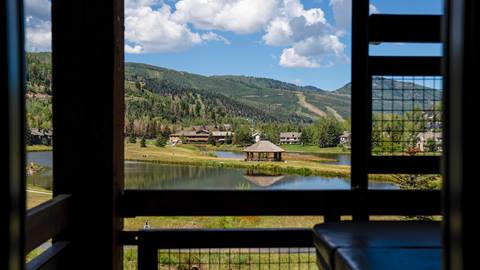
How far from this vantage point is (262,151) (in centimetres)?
249

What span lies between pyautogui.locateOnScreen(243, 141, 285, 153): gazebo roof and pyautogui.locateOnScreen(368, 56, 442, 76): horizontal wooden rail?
0.59m

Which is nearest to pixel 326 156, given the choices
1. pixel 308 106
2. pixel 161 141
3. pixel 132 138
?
pixel 308 106

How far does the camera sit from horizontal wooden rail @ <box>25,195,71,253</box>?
1.60 m

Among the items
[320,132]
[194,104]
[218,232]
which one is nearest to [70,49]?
[194,104]

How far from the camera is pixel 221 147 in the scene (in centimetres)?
250

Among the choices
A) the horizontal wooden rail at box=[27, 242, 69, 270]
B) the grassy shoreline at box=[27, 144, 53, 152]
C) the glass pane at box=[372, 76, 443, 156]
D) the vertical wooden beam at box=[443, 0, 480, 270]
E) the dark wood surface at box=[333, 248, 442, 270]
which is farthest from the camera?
the glass pane at box=[372, 76, 443, 156]

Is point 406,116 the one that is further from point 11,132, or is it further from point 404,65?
point 11,132

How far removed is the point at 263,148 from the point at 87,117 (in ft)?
2.82

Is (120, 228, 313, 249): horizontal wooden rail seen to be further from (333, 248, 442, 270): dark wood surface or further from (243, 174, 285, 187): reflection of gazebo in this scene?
(333, 248, 442, 270): dark wood surface

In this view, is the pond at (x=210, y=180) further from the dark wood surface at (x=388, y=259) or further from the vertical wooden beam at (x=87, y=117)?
the dark wood surface at (x=388, y=259)

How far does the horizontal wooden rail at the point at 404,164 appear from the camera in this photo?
95.0 inches

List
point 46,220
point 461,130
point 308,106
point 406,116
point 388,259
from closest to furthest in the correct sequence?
point 461,130 → point 388,259 → point 46,220 → point 406,116 → point 308,106

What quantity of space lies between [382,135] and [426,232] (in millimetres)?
662

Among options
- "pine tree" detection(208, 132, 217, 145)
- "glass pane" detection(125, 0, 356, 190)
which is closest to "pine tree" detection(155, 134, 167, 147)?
"glass pane" detection(125, 0, 356, 190)
